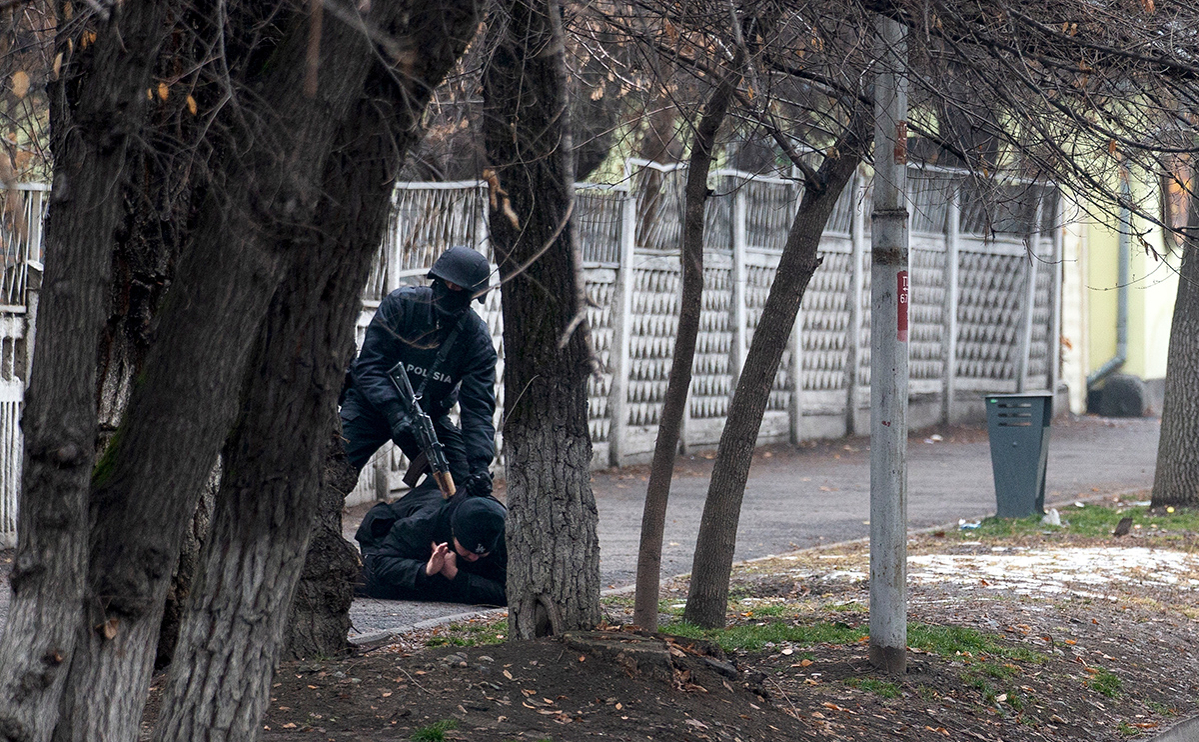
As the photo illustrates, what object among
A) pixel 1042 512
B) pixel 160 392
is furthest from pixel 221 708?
pixel 1042 512

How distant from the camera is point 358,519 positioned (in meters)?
10.0

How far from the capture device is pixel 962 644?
6.19m

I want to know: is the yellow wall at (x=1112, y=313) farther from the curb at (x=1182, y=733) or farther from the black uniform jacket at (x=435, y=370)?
the curb at (x=1182, y=733)

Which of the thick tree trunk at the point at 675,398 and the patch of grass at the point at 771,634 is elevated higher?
the thick tree trunk at the point at 675,398

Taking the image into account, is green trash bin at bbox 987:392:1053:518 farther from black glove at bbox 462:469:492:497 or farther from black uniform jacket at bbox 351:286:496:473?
black glove at bbox 462:469:492:497

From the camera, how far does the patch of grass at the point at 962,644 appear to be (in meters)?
6.07

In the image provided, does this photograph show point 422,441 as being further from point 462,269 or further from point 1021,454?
point 1021,454

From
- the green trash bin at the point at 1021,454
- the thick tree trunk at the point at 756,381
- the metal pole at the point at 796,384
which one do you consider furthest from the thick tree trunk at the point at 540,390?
the metal pole at the point at 796,384

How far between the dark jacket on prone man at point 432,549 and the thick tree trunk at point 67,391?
12.9 feet

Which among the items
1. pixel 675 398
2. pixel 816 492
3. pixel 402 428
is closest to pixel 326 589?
pixel 675 398

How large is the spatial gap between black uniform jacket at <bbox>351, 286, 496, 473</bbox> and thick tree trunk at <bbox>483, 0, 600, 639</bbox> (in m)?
2.70

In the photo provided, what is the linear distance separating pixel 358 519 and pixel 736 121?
4882 millimetres

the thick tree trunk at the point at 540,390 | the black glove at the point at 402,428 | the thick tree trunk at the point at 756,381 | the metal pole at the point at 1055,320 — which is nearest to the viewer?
the thick tree trunk at the point at 540,390

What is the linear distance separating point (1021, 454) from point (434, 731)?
7.72m
